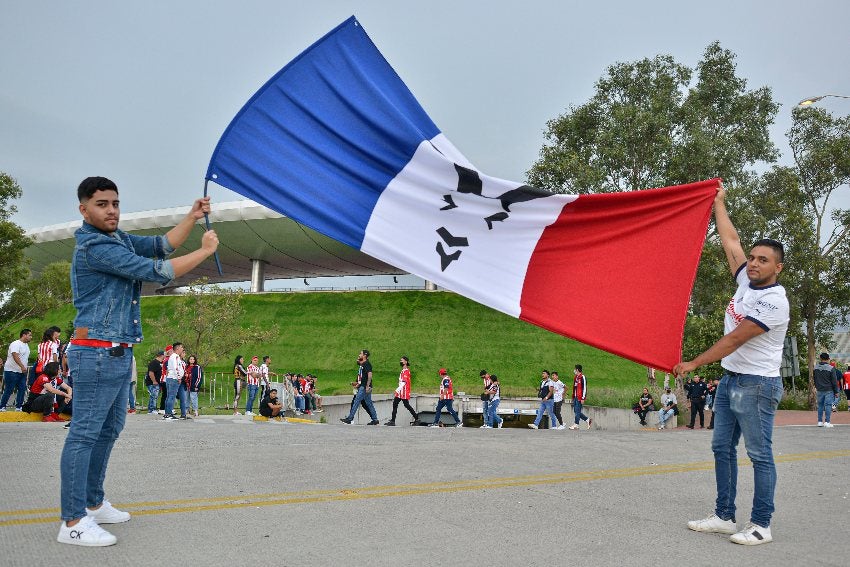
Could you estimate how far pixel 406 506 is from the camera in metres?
5.11

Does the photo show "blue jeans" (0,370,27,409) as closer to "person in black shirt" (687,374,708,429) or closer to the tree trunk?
Result: "person in black shirt" (687,374,708,429)

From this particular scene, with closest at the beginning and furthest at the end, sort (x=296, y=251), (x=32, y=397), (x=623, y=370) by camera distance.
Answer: (x=32, y=397) < (x=623, y=370) < (x=296, y=251)

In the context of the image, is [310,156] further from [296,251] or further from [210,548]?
[296,251]

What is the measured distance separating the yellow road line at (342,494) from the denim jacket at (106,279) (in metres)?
1.26

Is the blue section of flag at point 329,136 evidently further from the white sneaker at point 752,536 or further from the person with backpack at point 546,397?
the person with backpack at point 546,397

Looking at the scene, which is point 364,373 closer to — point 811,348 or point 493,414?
point 493,414

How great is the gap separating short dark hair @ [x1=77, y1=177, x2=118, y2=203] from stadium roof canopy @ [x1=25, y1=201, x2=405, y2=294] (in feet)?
150

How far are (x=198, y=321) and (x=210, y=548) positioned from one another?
109 feet

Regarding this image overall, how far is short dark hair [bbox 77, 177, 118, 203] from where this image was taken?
429 cm

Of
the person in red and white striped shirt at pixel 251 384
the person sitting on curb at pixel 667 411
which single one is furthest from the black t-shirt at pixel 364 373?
the person sitting on curb at pixel 667 411

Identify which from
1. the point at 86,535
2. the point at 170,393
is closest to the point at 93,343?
the point at 86,535

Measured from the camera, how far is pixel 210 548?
3.79 meters

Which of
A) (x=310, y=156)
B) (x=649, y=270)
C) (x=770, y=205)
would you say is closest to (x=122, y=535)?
(x=310, y=156)

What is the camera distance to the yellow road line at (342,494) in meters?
4.64
